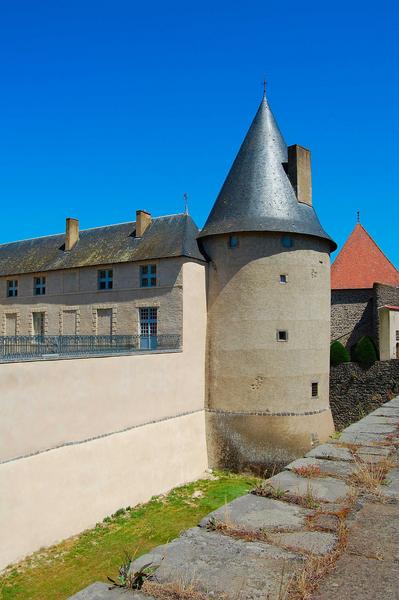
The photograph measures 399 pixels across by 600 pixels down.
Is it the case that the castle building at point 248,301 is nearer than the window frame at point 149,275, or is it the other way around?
the castle building at point 248,301

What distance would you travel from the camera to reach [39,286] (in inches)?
912

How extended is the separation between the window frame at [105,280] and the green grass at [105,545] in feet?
28.2

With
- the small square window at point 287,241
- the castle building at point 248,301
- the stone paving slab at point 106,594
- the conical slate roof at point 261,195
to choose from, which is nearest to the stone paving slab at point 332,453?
the stone paving slab at point 106,594

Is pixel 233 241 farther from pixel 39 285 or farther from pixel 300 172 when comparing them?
pixel 39 285

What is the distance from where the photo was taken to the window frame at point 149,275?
19.7 metres

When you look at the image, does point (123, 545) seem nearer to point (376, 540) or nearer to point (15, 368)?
point (15, 368)

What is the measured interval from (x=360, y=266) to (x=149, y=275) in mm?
14309

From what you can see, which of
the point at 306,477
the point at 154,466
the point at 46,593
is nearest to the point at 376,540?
the point at 306,477

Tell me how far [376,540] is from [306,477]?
108cm

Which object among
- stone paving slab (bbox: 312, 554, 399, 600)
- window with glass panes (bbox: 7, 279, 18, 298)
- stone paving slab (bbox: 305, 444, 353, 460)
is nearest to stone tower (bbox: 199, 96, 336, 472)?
window with glass panes (bbox: 7, 279, 18, 298)

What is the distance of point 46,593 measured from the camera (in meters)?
10.3

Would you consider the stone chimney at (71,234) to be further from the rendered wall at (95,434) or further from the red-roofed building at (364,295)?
the red-roofed building at (364,295)

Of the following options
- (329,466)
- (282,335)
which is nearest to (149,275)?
(282,335)

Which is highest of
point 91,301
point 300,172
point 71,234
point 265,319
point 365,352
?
point 300,172
